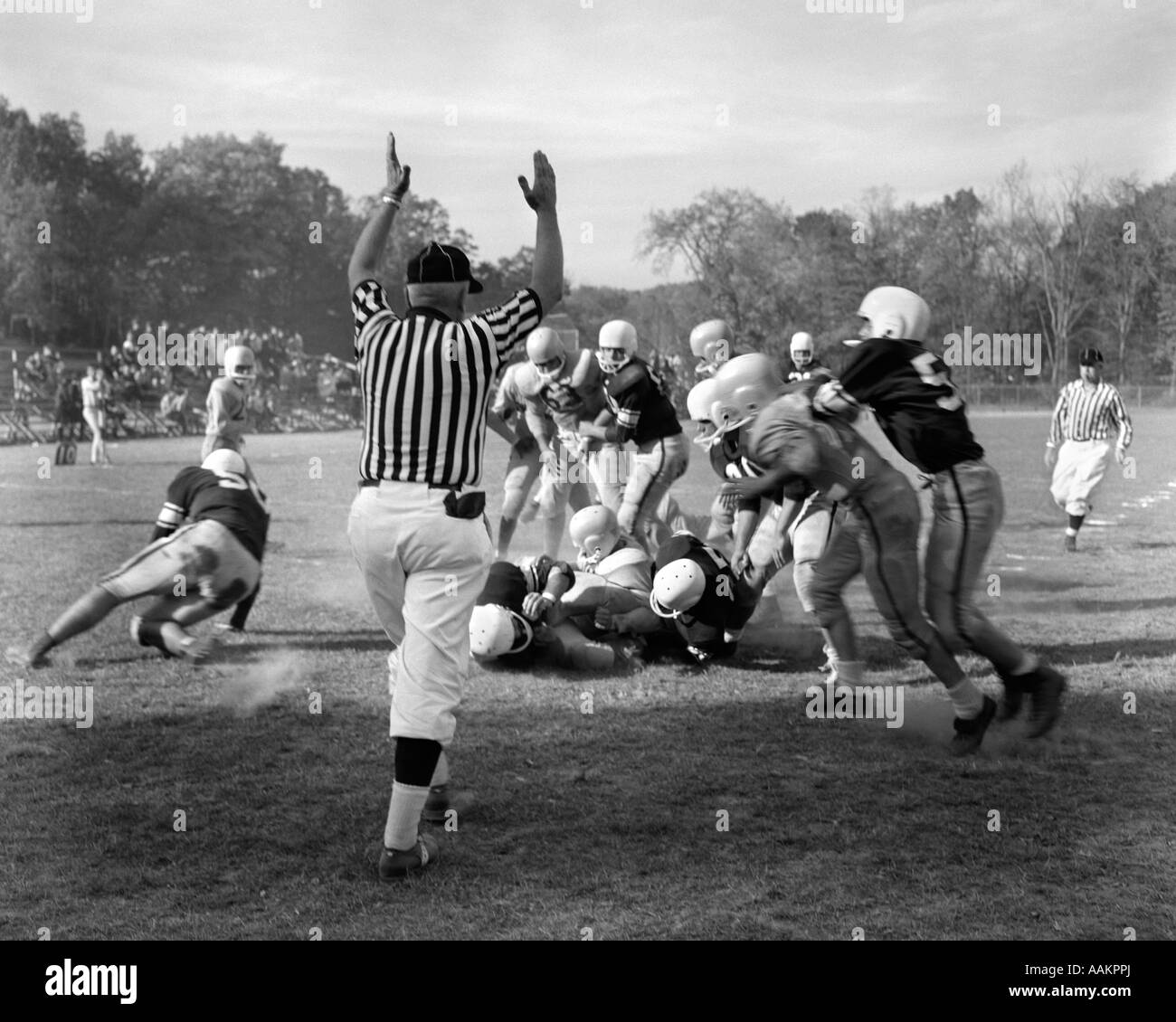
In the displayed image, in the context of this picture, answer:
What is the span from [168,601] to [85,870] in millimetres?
2977

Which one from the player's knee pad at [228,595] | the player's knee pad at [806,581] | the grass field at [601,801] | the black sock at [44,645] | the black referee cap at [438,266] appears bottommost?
the grass field at [601,801]

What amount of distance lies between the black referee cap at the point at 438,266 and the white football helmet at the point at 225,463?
3.18 meters

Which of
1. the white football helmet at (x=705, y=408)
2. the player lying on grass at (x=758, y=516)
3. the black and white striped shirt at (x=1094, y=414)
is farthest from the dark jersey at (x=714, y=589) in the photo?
the black and white striped shirt at (x=1094, y=414)

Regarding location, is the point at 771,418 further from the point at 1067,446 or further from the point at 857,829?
the point at 1067,446

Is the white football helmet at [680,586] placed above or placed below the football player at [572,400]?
below

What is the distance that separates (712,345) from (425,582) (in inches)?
205

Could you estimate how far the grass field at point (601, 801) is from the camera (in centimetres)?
366

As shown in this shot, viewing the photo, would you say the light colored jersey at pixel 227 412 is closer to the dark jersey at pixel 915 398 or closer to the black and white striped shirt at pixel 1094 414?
the dark jersey at pixel 915 398

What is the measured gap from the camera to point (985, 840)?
166 inches

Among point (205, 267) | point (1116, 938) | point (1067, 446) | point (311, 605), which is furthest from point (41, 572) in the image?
point (205, 267)

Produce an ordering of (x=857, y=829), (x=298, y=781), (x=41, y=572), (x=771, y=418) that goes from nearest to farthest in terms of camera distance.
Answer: (x=857, y=829), (x=298, y=781), (x=771, y=418), (x=41, y=572)

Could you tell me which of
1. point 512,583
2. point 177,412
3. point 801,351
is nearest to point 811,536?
point 512,583

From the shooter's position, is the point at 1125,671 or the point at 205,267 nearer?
the point at 1125,671

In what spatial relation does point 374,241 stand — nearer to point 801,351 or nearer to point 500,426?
point 500,426
